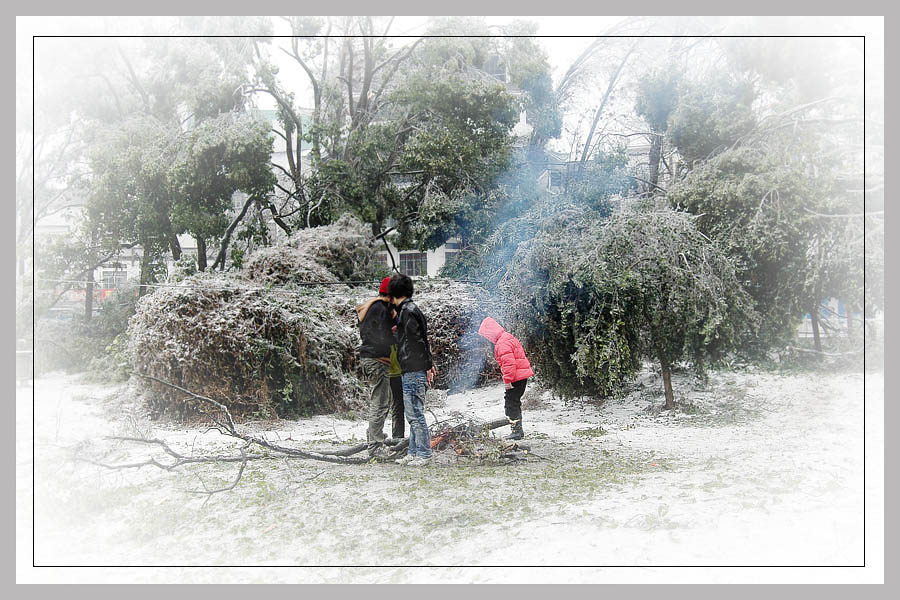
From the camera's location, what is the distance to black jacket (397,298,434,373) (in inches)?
164

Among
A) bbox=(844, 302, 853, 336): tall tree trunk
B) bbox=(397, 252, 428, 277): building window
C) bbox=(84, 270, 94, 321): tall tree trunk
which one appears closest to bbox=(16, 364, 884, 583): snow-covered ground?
bbox=(844, 302, 853, 336): tall tree trunk

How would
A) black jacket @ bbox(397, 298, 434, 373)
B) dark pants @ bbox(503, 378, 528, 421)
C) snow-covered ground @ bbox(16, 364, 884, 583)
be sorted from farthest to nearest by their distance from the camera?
dark pants @ bbox(503, 378, 528, 421), black jacket @ bbox(397, 298, 434, 373), snow-covered ground @ bbox(16, 364, 884, 583)

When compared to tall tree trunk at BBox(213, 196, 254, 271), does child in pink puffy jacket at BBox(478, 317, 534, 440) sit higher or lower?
lower

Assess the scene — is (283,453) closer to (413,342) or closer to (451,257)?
(413,342)

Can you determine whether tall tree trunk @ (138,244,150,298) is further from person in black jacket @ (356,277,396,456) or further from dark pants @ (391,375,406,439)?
dark pants @ (391,375,406,439)

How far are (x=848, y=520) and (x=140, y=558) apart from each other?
429 cm

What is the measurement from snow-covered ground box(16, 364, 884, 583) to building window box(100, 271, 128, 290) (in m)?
0.68

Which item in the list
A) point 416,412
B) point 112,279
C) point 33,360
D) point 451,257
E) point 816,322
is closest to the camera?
point 416,412

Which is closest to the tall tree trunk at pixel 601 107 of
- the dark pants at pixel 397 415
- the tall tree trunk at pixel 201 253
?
the dark pants at pixel 397 415

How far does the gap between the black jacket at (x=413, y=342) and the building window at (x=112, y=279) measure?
6.91 ft

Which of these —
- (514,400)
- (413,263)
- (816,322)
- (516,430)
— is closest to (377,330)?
(413,263)

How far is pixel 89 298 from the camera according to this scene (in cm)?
470

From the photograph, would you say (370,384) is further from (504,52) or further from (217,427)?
(504,52)

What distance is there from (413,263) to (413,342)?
3.10ft
